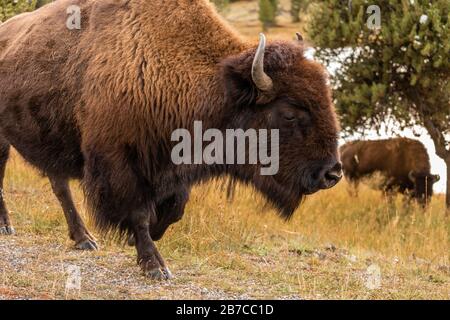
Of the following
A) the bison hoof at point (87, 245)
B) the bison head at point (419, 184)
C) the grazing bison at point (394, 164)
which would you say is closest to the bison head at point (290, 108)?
the bison hoof at point (87, 245)

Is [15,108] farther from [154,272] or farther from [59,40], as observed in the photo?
[154,272]

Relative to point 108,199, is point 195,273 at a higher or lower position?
lower

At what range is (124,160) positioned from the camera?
5.91 metres

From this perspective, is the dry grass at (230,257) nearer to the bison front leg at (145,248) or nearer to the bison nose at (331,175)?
the bison front leg at (145,248)

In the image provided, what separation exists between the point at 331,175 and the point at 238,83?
0.95 m

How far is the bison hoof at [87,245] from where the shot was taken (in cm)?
724

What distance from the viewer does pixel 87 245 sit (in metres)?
7.26

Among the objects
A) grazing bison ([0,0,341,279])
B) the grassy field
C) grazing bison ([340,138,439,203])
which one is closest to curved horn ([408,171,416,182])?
grazing bison ([340,138,439,203])

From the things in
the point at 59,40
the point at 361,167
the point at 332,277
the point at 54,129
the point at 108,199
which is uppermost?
the point at 59,40

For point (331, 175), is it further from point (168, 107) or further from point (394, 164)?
point (394, 164)

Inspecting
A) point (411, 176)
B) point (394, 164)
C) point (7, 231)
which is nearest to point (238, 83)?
point (7, 231)
